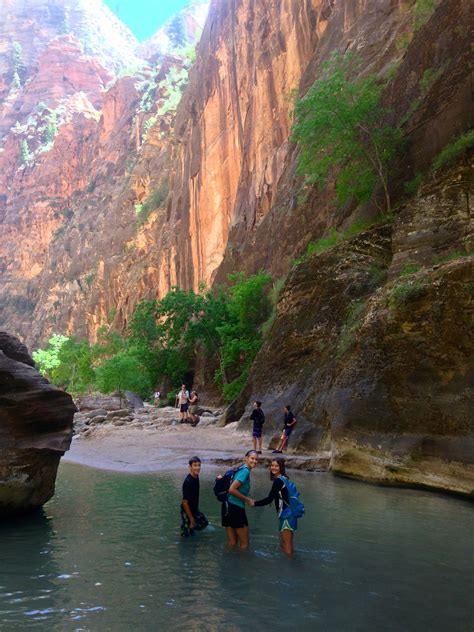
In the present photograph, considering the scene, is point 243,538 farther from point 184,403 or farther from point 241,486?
point 184,403

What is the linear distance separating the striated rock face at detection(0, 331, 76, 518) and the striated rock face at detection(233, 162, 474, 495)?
22.1 feet

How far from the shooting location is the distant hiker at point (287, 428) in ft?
50.4

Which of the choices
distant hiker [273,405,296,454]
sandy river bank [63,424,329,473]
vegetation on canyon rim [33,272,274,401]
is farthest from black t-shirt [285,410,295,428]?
vegetation on canyon rim [33,272,274,401]

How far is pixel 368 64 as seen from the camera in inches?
1089

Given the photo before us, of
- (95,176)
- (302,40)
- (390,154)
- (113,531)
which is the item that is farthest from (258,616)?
(95,176)

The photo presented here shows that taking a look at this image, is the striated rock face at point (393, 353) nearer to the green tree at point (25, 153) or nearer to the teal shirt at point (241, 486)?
the teal shirt at point (241, 486)

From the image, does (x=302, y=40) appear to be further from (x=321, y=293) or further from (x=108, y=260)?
(x=108, y=260)

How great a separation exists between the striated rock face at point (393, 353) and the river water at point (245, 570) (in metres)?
1.41

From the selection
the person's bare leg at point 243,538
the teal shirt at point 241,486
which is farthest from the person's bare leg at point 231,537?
the teal shirt at point 241,486

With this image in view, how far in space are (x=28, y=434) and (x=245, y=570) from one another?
4908 mm

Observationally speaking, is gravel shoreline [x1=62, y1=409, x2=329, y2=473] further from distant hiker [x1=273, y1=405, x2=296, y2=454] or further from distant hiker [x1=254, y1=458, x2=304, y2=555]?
distant hiker [x1=254, y1=458, x2=304, y2=555]

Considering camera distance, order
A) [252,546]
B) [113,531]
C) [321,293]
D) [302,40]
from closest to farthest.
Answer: [252,546] < [113,531] < [321,293] < [302,40]

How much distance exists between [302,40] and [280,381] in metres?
29.9

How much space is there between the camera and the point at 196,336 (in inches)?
1355
